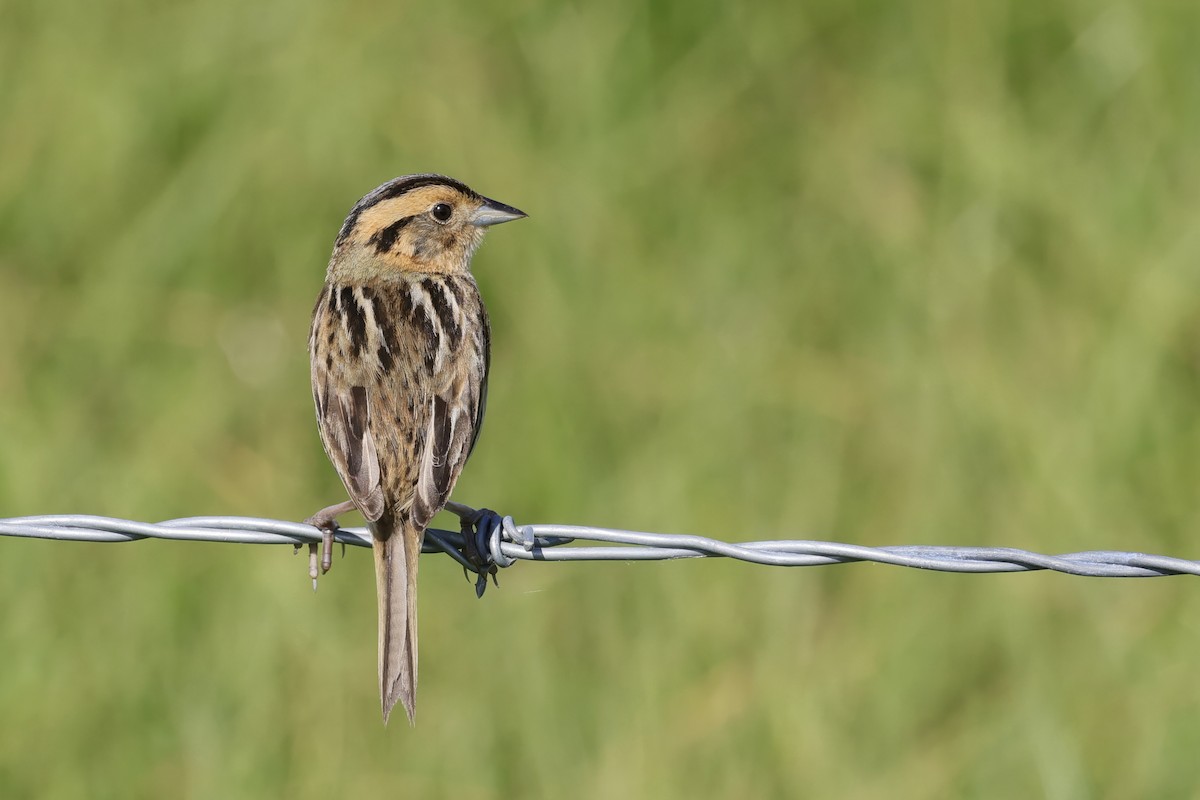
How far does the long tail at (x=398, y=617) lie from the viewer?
471 cm

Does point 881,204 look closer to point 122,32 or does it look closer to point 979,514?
point 979,514

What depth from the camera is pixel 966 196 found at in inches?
367

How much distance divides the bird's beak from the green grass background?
5.08ft

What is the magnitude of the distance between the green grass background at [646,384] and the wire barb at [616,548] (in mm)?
2086

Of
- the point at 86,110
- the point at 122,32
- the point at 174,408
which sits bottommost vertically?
the point at 174,408

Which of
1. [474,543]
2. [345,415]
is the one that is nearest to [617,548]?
[474,543]

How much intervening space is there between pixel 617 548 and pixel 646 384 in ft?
13.4

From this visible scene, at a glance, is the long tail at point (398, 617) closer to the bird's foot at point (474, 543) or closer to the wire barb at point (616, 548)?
the bird's foot at point (474, 543)

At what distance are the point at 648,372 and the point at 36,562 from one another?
116 inches

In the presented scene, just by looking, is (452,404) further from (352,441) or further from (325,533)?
(325,533)

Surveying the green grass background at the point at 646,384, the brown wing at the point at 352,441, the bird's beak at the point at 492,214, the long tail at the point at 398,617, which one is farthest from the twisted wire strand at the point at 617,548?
the green grass background at the point at 646,384

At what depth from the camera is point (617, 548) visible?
4328mm

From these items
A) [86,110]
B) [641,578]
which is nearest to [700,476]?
[641,578]

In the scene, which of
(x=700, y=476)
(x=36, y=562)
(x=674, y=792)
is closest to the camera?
(x=674, y=792)
